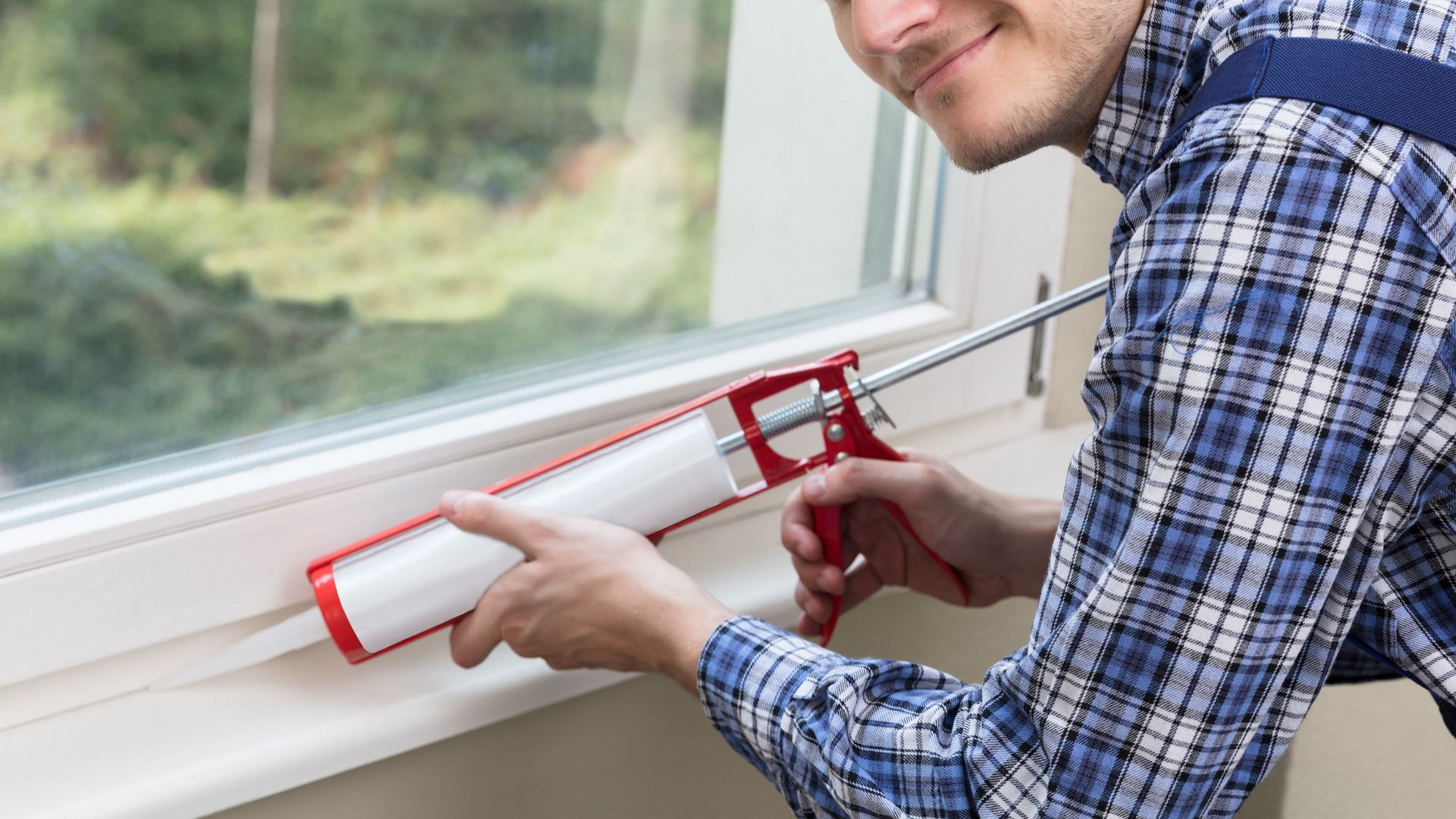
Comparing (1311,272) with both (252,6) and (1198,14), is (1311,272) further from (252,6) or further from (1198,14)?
(252,6)

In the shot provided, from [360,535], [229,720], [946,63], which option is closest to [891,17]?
[946,63]

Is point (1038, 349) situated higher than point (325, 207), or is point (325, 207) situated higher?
point (325, 207)

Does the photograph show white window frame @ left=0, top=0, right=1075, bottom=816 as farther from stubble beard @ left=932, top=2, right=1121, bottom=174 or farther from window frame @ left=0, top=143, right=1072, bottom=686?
stubble beard @ left=932, top=2, right=1121, bottom=174

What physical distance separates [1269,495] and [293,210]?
592 mm

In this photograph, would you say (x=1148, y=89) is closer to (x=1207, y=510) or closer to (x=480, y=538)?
(x=1207, y=510)

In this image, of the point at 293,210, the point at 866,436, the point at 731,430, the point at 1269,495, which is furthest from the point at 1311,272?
the point at 293,210

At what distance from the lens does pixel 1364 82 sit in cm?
49

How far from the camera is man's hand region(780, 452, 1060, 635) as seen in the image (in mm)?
793

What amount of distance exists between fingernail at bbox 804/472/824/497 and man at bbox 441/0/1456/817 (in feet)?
0.45

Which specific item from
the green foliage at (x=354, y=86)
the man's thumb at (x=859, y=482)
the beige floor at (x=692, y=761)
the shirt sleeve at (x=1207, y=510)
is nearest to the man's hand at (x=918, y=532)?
the man's thumb at (x=859, y=482)

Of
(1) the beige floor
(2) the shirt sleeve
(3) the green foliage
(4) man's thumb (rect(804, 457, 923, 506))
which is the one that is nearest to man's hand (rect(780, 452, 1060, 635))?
(4) man's thumb (rect(804, 457, 923, 506))

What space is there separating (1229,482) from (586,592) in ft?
1.17

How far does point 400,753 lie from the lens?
77 cm

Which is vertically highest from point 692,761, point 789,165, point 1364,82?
point 1364,82
